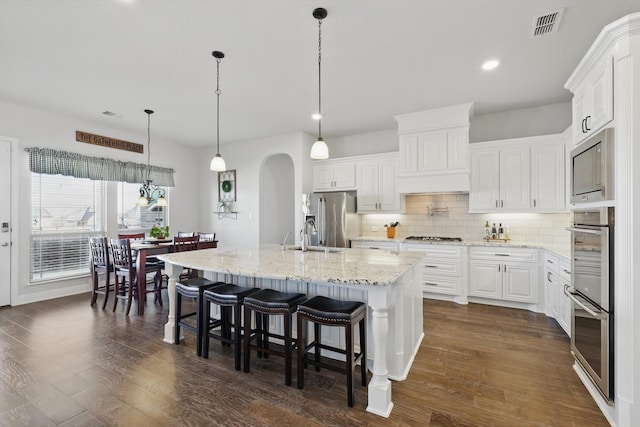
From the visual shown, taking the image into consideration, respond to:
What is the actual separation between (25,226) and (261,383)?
447 cm

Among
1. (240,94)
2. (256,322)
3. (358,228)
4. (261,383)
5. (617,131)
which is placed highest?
(240,94)

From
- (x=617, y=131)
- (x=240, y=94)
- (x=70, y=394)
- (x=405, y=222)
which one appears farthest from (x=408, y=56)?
(x=70, y=394)

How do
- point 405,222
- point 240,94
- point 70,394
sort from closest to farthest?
point 70,394, point 240,94, point 405,222

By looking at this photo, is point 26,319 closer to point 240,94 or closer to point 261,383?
point 261,383

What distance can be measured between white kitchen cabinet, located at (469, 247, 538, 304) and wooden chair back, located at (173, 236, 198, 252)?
4118mm

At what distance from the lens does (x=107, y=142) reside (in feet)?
17.3

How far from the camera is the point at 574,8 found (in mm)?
2320

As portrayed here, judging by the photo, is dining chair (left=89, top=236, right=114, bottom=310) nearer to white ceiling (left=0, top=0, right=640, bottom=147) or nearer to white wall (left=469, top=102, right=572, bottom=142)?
white ceiling (left=0, top=0, right=640, bottom=147)

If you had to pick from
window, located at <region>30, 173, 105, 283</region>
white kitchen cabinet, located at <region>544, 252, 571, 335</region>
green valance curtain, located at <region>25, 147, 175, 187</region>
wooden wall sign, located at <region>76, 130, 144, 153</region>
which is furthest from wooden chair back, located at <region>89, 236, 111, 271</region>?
white kitchen cabinet, located at <region>544, 252, 571, 335</region>

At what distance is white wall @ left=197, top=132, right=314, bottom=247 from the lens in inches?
225

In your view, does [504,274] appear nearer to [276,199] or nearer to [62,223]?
[276,199]

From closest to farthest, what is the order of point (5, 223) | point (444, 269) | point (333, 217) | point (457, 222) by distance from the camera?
1. point (5, 223)
2. point (444, 269)
3. point (457, 222)
4. point (333, 217)

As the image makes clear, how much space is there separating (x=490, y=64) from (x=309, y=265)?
112 inches

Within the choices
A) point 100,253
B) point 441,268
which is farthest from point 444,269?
point 100,253
